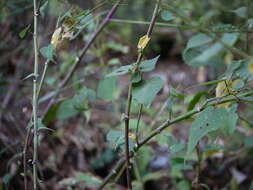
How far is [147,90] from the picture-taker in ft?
2.34

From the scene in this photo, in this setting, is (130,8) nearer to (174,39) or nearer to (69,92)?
(174,39)

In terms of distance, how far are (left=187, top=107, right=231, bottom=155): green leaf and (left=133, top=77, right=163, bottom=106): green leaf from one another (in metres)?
0.13

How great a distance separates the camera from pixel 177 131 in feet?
6.69

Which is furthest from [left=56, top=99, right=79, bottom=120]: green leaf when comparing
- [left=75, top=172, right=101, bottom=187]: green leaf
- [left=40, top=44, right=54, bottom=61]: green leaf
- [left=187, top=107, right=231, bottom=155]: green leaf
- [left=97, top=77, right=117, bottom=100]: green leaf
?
[left=187, top=107, right=231, bottom=155]: green leaf

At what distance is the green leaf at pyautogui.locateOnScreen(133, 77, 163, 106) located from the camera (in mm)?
695

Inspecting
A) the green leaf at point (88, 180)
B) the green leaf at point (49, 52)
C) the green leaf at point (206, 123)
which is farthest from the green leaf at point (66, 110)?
the green leaf at point (206, 123)

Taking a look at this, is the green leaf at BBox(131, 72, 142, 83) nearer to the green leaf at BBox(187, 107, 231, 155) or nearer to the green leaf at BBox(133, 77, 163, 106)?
the green leaf at BBox(133, 77, 163, 106)

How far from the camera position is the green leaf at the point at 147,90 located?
69 centimetres

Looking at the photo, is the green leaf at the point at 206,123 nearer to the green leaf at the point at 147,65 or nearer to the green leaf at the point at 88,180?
the green leaf at the point at 147,65

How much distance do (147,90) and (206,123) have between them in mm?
147

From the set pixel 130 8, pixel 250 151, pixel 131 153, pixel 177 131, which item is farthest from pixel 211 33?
pixel 130 8

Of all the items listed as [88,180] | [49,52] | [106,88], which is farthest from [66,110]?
[49,52]

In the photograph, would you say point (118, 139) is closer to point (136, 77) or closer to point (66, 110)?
point (136, 77)

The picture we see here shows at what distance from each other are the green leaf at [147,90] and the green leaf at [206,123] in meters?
0.13
